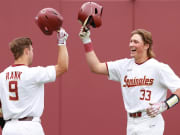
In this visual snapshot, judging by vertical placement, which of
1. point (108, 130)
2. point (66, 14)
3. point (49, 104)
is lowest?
point (108, 130)

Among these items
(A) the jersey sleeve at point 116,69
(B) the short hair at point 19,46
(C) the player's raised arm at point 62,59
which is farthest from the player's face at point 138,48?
(B) the short hair at point 19,46

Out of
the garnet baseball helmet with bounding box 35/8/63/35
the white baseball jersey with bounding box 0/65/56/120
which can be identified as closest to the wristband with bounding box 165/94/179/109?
the white baseball jersey with bounding box 0/65/56/120

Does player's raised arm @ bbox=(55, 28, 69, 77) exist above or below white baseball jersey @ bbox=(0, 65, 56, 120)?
above

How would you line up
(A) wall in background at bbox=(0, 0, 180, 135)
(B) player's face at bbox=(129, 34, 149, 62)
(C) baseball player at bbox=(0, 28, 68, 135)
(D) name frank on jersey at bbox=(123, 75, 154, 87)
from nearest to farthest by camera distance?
(C) baseball player at bbox=(0, 28, 68, 135), (D) name frank on jersey at bbox=(123, 75, 154, 87), (B) player's face at bbox=(129, 34, 149, 62), (A) wall in background at bbox=(0, 0, 180, 135)

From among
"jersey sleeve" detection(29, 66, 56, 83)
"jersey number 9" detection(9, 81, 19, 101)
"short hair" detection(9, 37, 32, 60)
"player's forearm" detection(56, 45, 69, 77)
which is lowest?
"jersey number 9" detection(9, 81, 19, 101)

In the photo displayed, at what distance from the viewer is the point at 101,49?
20.9 ft

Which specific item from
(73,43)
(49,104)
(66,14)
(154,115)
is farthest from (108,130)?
(154,115)

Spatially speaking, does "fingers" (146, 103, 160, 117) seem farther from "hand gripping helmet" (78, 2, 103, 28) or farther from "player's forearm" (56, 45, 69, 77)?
"hand gripping helmet" (78, 2, 103, 28)

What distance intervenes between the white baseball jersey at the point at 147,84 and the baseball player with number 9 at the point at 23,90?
77 cm

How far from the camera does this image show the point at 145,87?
4523 mm

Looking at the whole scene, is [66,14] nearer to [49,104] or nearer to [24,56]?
[49,104]

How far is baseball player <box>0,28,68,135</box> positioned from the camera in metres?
4.14

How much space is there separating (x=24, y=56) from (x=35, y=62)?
2.05 m

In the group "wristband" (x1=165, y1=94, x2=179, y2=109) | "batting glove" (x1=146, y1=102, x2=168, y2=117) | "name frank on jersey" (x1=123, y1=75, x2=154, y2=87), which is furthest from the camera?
"name frank on jersey" (x1=123, y1=75, x2=154, y2=87)
